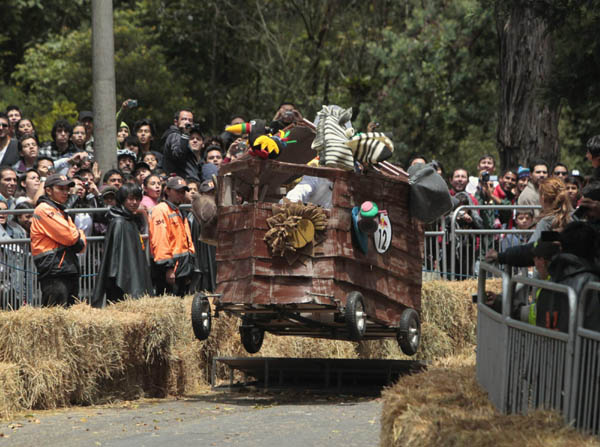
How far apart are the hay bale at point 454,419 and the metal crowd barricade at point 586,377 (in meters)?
0.11

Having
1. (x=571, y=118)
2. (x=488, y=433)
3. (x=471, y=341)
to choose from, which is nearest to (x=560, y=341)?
(x=488, y=433)

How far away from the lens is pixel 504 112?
21.8 meters

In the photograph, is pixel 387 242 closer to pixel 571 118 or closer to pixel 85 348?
pixel 85 348

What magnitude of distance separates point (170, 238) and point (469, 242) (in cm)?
442

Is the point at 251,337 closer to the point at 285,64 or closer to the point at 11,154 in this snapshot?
the point at 11,154

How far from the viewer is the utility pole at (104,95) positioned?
54.4 ft

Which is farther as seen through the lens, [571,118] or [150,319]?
[571,118]

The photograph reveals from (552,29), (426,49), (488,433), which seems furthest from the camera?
(426,49)

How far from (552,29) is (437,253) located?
6315 millimetres

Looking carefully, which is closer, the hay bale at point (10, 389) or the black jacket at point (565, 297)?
the black jacket at point (565, 297)

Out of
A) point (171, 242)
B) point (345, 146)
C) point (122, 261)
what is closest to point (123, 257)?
point (122, 261)

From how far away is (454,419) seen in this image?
7.43 meters

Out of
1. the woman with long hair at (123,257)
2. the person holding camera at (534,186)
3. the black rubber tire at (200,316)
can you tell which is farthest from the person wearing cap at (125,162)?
the person holding camera at (534,186)

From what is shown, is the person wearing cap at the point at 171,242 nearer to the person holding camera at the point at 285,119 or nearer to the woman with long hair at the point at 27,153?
the person holding camera at the point at 285,119
